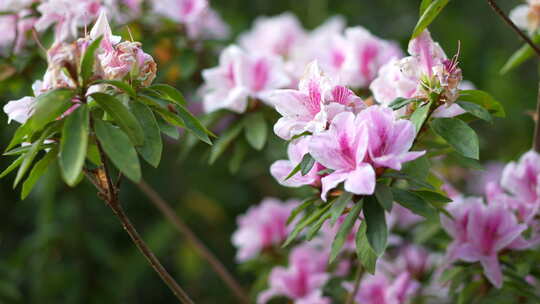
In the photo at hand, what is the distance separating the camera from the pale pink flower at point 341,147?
2.66 ft

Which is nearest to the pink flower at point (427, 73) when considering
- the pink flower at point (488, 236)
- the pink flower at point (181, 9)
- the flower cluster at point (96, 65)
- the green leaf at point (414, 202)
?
the green leaf at point (414, 202)

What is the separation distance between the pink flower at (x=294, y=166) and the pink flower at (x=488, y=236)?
0.94ft

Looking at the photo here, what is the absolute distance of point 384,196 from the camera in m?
0.82

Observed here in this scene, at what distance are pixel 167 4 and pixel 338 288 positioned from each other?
28.4 inches

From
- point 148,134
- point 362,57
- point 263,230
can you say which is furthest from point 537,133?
point 148,134

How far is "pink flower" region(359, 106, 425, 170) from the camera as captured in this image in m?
0.81

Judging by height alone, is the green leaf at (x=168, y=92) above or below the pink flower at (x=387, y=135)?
above

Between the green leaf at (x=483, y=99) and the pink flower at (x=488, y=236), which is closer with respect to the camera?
the green leaf at (x=483, y=99)

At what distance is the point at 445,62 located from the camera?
890 mm

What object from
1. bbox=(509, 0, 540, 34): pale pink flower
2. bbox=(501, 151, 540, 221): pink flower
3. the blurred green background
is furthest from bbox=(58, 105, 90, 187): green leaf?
the blurred green background

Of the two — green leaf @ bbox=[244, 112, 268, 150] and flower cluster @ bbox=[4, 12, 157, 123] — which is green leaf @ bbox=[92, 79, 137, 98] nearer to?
flower cluster @ bbox=[4, 12, 157, 123]

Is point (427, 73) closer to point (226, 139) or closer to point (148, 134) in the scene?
point (148, 134)

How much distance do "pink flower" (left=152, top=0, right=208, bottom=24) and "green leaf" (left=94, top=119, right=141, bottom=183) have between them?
31.1 inches

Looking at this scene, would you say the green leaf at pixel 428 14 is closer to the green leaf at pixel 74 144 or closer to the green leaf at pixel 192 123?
the green leaf at pixel 192 123
